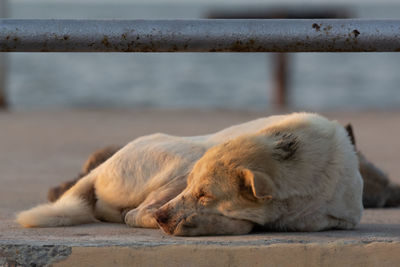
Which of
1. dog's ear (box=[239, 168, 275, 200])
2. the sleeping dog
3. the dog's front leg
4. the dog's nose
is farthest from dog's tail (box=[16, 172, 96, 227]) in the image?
dog's ear (box=[239, 168, 275, 200])

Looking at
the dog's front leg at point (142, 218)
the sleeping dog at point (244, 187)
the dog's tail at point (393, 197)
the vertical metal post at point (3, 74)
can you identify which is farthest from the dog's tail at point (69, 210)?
the vertical metal post at point (3, 74)

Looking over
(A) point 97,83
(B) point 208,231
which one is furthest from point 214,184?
(A) point 97,83

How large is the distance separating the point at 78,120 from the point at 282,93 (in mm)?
6137

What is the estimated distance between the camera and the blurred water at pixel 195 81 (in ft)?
75.5

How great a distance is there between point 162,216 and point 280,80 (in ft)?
40.4

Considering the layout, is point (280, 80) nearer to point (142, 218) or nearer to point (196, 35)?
point (142, 218)

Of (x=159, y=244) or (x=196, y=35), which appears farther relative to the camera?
(x=159, y=244)

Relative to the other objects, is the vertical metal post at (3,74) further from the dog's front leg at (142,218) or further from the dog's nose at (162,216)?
the dog's nose at (162,216)

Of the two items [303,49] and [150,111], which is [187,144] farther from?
[150,111]

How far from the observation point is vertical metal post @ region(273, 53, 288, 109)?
51.9ft

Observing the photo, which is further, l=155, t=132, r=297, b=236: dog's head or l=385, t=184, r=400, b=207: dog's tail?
l=385, t=184, r=400, b=207: dog's tail

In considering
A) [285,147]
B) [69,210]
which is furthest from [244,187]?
[69,210]

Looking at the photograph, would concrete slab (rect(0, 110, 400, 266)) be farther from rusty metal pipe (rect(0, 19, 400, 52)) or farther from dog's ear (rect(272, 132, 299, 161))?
rusty metal pipe (rect(0, 19, 400, 52))

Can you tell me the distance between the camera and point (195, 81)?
29156mm
